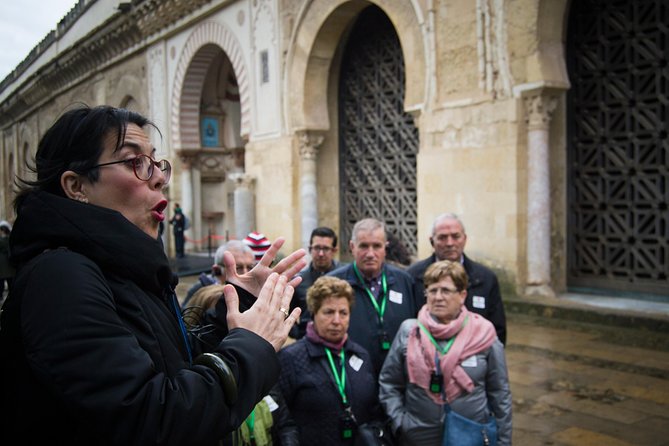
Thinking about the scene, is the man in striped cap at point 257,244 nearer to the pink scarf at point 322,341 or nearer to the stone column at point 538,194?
the pink scarf at point 322,341

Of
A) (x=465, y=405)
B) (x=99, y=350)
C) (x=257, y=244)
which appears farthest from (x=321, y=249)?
(x=99, y=350)

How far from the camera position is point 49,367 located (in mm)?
1165

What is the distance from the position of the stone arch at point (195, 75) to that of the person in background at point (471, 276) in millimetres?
9875

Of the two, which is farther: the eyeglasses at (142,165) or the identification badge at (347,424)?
the identification badge at (347,424)

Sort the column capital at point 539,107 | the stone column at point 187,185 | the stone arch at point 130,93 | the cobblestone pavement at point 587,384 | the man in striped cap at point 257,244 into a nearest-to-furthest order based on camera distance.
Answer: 1. the cobblestone pavement at point 587,384
2. the man in striped cap at point 257,244
3. the column capital at point 539,107
4. the stone column at point 187,185
5. the stone arch at point 130,93

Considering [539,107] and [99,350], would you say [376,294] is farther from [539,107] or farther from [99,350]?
[539,107]

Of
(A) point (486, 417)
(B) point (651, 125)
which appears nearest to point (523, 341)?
(B) point (651, 125)

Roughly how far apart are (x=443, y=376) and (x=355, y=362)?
43 cm

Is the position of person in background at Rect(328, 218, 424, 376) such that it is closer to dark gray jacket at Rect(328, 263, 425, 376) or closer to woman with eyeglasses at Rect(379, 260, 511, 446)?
dark gray jacket at Rect(328, 263, 425, 376)

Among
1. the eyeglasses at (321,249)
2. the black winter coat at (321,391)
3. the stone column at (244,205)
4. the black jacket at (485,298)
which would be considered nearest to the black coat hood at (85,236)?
the black winter coat at (321,391)

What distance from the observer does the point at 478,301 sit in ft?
13.4

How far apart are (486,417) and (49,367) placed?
2.36 m

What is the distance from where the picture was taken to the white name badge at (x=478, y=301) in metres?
4.07

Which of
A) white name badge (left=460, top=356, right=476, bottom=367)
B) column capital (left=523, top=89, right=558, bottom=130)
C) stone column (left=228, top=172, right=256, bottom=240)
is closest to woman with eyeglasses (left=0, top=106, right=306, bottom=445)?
white name badge (left=460, top=356, right=476, bottom=367)
